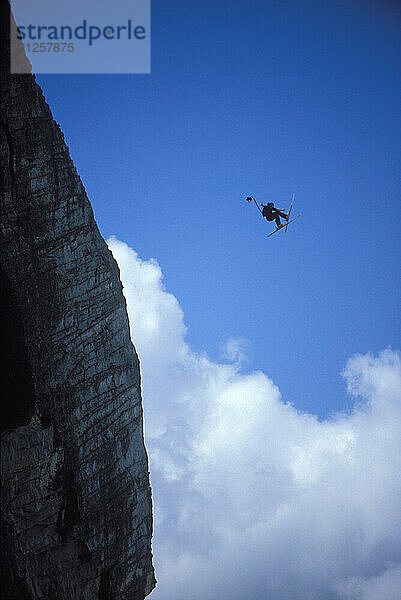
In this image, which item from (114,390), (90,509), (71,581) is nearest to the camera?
(71,581)

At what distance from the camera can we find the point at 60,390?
1834 cm

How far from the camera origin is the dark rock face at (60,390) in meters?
17.3

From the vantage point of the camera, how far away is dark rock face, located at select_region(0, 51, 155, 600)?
17.3 metres

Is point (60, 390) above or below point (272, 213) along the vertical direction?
below

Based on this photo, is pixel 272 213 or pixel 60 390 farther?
pixel 272 213

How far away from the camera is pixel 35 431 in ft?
57.4

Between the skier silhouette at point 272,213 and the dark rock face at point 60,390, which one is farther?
the skier silhouette at point 272,213

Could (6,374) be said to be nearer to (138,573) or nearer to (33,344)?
(33,344)

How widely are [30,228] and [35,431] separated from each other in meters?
6.09

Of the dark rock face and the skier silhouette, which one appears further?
the skier silhouette

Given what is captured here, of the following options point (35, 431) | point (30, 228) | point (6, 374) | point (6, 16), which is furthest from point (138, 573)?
point (6, 16)

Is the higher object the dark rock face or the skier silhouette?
the skier silhouette

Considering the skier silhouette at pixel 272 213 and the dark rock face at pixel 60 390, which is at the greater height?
the skier silhouette at pixel 272 213

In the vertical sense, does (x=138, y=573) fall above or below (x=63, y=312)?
below
